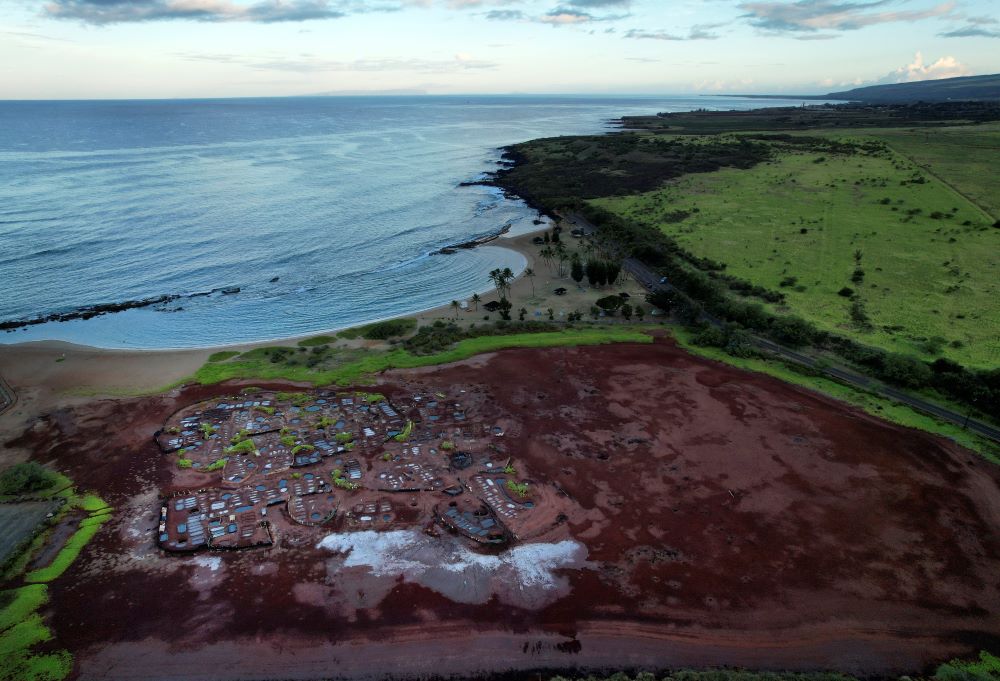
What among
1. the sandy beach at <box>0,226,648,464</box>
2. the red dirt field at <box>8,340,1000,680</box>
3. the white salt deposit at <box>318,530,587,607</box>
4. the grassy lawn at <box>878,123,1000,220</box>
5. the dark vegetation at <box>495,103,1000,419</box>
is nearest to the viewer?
the red dirt field at <box>8,340,1000,680</box>

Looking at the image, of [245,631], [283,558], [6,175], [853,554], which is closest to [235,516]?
[283,558]

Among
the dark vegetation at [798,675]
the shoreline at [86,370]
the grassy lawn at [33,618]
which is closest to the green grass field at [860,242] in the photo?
the dark vegetation at [798,675]

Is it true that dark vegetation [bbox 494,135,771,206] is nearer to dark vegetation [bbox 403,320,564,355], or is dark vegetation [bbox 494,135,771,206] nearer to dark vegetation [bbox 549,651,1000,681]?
dark vegetation [bbox 403,320,564,355]

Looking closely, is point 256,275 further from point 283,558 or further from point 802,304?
point 802,304

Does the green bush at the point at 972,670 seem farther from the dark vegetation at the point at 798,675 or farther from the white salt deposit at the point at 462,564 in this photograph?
the white salt deposit at the point at 462,564

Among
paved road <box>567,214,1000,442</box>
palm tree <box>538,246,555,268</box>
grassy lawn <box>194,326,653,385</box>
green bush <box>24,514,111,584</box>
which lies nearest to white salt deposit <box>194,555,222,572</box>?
green bush <box>24,514,111,584</box>

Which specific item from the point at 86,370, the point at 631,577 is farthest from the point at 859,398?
the point at 86,370
